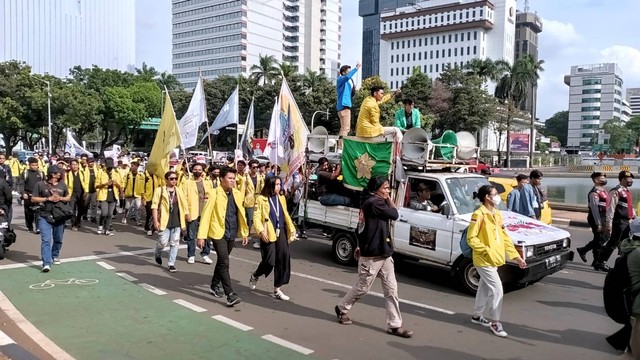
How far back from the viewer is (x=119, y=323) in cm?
567

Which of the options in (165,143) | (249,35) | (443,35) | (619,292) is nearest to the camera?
(619,292)

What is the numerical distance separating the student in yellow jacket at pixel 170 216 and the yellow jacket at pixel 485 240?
5.03 m

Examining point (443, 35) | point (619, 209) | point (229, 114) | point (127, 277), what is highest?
point (443, 35)

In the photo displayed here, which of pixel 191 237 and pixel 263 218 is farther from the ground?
pixel 263 218

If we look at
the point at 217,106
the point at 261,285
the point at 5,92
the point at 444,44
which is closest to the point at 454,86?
the point at 217,106

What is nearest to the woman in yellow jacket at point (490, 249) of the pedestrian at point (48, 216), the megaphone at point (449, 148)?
the megaphone at point (449, 148)

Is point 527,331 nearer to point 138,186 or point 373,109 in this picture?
point 373,109

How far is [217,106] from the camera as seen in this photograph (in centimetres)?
6159

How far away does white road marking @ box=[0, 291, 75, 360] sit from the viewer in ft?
15.6

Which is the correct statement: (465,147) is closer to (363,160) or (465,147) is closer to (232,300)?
(363,160)

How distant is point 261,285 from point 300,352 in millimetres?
2742

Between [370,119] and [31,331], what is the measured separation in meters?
5.69

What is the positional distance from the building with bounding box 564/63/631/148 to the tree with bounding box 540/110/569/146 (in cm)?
575

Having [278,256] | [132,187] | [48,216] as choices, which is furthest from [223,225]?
[132,187]
